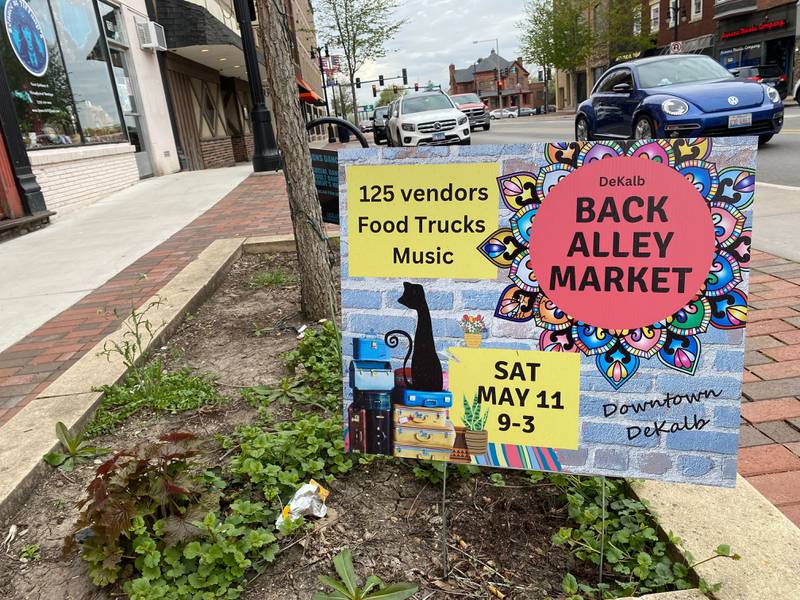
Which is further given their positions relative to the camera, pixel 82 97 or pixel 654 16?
pixel 654 16

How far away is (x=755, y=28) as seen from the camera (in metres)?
30.8

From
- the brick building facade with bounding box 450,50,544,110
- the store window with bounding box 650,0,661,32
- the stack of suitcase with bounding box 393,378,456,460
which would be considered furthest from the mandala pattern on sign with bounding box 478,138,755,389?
the brick building facade with bounding box 450,50,544,110

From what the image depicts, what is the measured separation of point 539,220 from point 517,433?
59cm

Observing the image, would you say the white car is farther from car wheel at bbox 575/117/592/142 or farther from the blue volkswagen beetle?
the blue volkswagen beetle

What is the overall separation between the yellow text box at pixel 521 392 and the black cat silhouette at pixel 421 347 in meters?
0.05

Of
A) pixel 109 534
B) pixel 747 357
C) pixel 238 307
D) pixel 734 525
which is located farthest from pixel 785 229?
pixel 109 534

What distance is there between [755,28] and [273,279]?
35.5 m

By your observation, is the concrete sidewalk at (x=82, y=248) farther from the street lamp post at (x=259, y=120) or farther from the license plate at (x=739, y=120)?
the license plate at (x=739, y=120)

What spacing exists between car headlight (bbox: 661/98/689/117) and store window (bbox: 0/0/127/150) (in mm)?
9016

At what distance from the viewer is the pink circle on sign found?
1460 millimetres

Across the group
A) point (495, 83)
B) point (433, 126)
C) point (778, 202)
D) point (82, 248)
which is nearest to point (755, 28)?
point (433, 126)

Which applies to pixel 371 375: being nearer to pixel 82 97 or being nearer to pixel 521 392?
pixel 521 392

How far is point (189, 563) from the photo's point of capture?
1726 millimetres

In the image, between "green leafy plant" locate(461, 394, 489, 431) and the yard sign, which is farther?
"green leafy plant" locate(461, 394, 489, 431)
